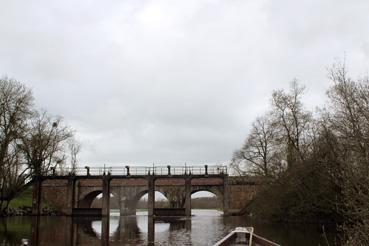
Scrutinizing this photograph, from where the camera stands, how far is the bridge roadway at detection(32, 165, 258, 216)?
5141 centimetres

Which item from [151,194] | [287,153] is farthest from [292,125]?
[151,194]

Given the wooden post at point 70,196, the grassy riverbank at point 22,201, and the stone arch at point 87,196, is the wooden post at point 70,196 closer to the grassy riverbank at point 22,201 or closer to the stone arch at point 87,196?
the stone arch at point 87,196

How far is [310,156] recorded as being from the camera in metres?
29.1

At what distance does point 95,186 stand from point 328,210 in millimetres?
35084

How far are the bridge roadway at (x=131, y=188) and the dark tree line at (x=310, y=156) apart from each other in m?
6.97

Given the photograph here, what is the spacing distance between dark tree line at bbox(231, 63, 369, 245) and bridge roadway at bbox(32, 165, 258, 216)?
697 cm

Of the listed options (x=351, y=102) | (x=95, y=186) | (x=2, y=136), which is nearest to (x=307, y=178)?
(x=351, y=102)

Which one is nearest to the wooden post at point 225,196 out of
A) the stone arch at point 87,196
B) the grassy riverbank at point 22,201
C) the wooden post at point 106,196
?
the wooden post at point 106,196

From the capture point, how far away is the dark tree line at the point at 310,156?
784 inches

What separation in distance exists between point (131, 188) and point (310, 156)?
3228 centimetres

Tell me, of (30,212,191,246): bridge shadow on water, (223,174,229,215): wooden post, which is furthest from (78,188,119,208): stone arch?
(30,212,191,246): bridge shadow on water

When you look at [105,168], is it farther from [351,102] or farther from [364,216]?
[364,216]

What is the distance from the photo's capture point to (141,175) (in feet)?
176

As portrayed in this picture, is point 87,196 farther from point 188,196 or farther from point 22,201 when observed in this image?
point 188,196
